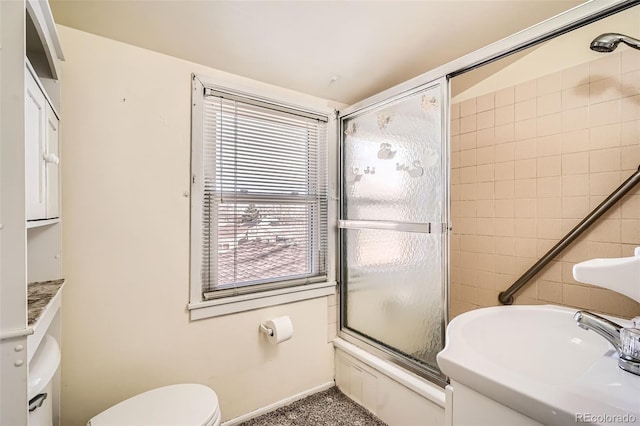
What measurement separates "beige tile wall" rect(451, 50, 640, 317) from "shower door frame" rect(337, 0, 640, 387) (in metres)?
0.82

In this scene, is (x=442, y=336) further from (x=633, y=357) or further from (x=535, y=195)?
(x=535, y=195)

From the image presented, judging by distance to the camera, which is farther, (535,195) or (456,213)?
(456,213)

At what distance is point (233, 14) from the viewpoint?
1321mm

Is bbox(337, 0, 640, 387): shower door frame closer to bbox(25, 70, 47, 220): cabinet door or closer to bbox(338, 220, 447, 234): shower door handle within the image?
bbox(338, 220, 447, 234): shower door handle

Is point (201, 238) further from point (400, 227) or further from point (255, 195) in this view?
point (400, 227)

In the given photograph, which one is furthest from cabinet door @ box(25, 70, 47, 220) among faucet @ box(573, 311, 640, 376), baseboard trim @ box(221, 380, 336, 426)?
faucet @ box(573, 311, 640, 376)

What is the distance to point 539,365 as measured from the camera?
1093 millimetres

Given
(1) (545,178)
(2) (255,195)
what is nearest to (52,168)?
(2) (255,195)

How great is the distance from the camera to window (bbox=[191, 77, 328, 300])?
1598 millimetres

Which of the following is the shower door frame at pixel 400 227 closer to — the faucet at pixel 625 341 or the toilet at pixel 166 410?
the faucet at pixel 625 341

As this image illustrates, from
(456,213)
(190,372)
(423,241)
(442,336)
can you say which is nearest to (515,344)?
(442,336)

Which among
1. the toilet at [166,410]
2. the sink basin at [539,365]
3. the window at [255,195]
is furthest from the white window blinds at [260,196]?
the sink basin at [539,365]

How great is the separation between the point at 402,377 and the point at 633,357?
1001 millimetres

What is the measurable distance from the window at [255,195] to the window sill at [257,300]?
40 mm
